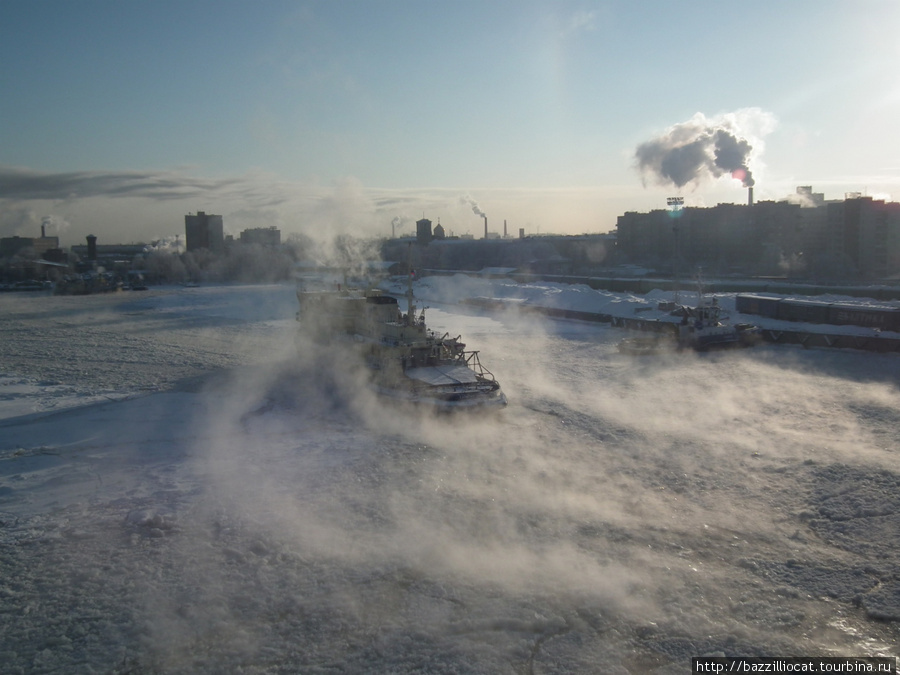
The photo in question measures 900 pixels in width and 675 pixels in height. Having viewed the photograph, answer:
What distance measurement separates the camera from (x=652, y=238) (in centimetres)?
6316

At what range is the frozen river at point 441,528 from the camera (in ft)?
18.5

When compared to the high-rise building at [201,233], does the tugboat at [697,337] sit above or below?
below

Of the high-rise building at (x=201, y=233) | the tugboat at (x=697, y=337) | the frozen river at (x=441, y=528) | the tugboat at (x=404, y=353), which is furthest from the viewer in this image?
the high-rise building at (x=201, y=233)

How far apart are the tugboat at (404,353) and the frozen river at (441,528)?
1.52 ft

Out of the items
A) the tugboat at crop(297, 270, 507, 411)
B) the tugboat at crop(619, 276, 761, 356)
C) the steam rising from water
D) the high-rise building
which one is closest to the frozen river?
the steam rising from water

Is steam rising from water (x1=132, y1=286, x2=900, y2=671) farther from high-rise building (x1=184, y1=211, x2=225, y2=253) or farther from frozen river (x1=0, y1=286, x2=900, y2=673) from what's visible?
high-rise building (x1=184, y1=211, x2=225, y2=253)

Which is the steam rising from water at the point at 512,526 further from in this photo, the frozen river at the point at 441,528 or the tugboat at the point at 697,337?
the tugboat at the point at 697,337

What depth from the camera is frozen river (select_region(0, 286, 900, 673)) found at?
5.64 m

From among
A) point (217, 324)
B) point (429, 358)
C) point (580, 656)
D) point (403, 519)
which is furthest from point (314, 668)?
point (217, 324)

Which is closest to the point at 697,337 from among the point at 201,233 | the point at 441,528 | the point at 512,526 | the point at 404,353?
the point at 404,353

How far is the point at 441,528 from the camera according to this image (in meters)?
Answer: 7.69

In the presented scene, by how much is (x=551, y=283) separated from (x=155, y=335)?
2416cm

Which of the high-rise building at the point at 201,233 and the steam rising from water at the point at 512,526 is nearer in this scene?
the steam rising from water at the point at 512,526

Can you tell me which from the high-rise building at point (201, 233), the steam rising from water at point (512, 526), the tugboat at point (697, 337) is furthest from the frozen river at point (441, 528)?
the high-rise building at point (201, 233)
